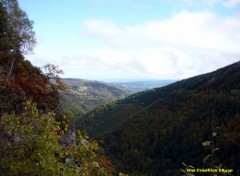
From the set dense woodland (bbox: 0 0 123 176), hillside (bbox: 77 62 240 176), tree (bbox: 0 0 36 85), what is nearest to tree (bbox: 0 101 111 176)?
dense woodland (bbox: 0 0 123 176)

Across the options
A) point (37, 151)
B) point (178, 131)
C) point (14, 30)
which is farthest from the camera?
point (178, 131)

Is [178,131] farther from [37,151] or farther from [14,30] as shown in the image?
[37,151]

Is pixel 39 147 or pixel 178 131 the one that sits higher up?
A: pixel 39 147

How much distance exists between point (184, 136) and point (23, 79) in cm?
8788

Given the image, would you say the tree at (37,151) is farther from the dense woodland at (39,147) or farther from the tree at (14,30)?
the tree at (14,30)

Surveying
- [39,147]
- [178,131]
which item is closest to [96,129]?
[178,131]

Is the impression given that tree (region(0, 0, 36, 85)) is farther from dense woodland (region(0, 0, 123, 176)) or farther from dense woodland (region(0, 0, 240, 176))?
dense woodland (region(0, 0, 123, 176))

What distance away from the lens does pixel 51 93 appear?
41531 mm

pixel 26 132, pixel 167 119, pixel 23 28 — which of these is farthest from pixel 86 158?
pixel 167 119

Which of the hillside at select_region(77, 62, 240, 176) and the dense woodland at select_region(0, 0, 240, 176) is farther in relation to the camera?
the hillside at select_region(77, 62, 240, 176)

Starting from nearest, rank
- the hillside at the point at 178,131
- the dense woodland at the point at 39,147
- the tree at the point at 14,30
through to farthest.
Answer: the dense woodland at the point at 39,147 → the tree at the point at 14,30 → the hillside at the point at 178,131

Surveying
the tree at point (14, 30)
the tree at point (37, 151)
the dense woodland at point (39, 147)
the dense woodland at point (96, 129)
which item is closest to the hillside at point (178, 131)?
the dense woodland at point (96, 129)

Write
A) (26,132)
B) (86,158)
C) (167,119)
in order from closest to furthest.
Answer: (86,158), (26,132), (167,119)

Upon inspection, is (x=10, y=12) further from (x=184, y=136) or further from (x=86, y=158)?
(x=184, y=136)
